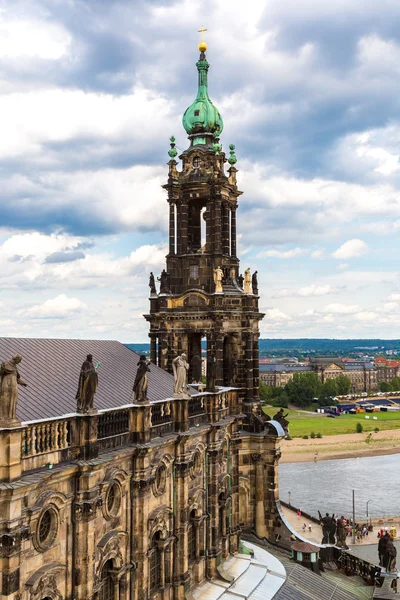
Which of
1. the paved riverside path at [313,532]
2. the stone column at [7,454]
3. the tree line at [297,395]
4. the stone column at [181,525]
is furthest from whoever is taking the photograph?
the tree line at [297,395]

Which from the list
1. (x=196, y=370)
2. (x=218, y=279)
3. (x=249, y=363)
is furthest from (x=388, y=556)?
(x=218, y=279)

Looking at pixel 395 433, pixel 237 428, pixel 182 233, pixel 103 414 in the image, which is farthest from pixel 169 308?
pixel 395 433

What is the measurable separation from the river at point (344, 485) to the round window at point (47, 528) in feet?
204

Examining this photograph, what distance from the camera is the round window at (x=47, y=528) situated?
62.4ft

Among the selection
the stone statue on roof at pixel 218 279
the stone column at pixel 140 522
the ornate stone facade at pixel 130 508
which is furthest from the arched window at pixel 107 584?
the stone statue on roof at pixel 218 279

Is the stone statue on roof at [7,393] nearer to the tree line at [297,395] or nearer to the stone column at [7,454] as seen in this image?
the stone column at [7,454]

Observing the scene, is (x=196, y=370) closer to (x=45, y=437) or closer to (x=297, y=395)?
(x=45, y=437)

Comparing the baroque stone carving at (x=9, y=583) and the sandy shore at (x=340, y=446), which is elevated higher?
the baroque stone carving at (x=9, y=583)

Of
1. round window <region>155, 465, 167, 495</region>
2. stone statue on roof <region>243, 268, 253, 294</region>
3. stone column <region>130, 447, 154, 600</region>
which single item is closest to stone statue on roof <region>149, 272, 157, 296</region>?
stone statue on roof <region>243, 268, 253, 294</region>

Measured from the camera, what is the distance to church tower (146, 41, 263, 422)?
3947cm

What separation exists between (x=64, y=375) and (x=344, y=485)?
77.3 m

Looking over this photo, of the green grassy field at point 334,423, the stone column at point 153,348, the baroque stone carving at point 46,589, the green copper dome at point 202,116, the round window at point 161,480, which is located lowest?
the green grassy field at point 334,423

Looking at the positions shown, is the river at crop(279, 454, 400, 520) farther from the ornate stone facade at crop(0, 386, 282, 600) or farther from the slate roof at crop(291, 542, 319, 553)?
the ornate stone facade at crop(0, 386, 282, 600)

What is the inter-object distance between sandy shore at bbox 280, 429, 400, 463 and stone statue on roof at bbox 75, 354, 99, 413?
98.8 metres
